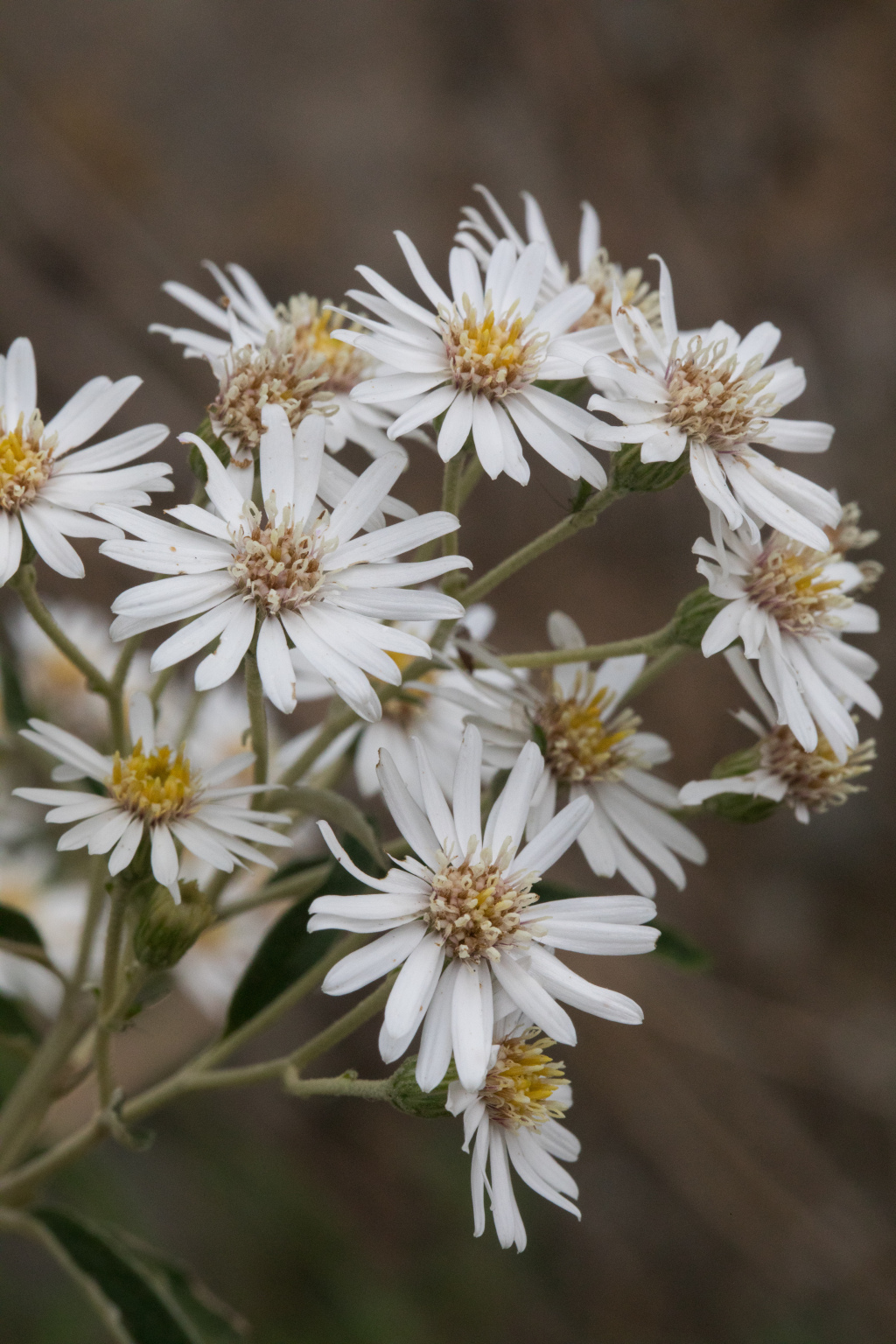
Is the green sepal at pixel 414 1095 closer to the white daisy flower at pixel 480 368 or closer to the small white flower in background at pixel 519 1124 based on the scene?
the small white flower in background at pixel 519 1124

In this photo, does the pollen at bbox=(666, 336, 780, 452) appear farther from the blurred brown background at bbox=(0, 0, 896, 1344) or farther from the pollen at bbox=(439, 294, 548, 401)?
the blurred brown background at bbox=(0, 0, 896, 1344)

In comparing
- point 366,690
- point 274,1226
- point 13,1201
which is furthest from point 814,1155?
point 366,690

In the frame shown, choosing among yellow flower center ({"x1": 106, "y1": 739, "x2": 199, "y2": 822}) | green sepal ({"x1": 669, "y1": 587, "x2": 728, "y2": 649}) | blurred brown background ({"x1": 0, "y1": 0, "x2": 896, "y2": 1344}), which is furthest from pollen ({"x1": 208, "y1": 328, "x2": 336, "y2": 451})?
blurred brown background ({"x1": 0, "y1": 0, "x2": 896, "y2": 1344})

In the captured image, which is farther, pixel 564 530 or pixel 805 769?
pixel 805 769

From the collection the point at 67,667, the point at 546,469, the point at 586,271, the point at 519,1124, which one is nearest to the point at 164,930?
the point at 519,1124

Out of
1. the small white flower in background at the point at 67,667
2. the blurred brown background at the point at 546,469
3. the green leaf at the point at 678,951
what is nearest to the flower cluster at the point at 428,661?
the green leaf at the point at 678,951

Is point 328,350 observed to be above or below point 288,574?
above

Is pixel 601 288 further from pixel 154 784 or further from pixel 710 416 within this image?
pixel 154 784
